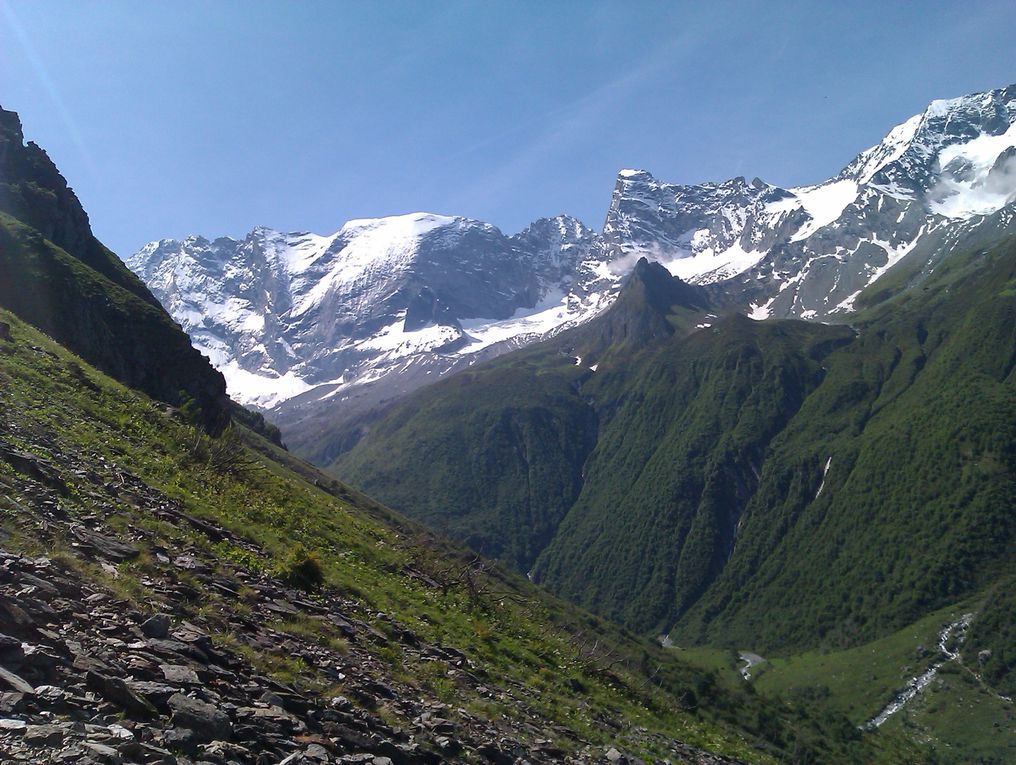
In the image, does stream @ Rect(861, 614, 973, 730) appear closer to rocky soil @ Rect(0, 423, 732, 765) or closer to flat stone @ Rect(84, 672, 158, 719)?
rocky soil @ Rect(0, 423, 732, 765)

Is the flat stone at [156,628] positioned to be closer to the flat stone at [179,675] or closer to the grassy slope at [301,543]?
the flat stone at [179,675]

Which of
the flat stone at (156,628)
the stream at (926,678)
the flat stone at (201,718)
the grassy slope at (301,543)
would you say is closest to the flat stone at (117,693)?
the flat stone at (201,718)

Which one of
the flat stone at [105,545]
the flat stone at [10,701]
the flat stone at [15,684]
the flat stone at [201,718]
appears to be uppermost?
the flat stone at [105,545]

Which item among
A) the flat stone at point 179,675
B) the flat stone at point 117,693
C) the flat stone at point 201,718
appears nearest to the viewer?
the flat stone at point 117,693

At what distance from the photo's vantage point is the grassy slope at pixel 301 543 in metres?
20.6

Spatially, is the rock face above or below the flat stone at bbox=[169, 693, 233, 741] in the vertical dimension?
above

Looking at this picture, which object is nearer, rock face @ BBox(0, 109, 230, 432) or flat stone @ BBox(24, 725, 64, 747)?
flat stone @ BBox(24, 725, 64, 747)

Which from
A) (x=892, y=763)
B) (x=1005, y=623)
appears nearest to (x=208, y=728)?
(x=892, y=763)

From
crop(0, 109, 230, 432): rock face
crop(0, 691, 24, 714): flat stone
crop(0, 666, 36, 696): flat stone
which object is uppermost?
crop(0, 109, 230, 432): rock face

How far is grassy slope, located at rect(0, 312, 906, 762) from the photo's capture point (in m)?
20.6

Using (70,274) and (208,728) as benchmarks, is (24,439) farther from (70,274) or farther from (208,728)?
(70,274)

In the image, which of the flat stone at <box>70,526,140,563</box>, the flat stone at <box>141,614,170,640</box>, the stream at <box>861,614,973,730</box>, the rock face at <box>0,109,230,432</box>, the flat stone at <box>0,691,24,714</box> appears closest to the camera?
the flat stone at <box>0,691,24,714</box>

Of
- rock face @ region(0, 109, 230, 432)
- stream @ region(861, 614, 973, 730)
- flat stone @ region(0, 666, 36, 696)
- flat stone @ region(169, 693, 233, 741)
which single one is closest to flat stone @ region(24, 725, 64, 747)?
flat stone @ region(0, 666, 36, 696)

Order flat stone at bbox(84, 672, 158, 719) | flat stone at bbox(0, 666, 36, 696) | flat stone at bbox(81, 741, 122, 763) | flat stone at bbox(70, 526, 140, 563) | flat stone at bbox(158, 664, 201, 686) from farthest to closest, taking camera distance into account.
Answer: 1. flat stone at bbox(70, 526, 140, 563)
2. flat stone at bbox(158, 664, 201, 686)
3. flat stone at bbox(84, 672, 158, 719)
4. flat stone at bbox(0, 666, 36, 696)
5. flat stone at bbox(81, 741, 122, 763)
